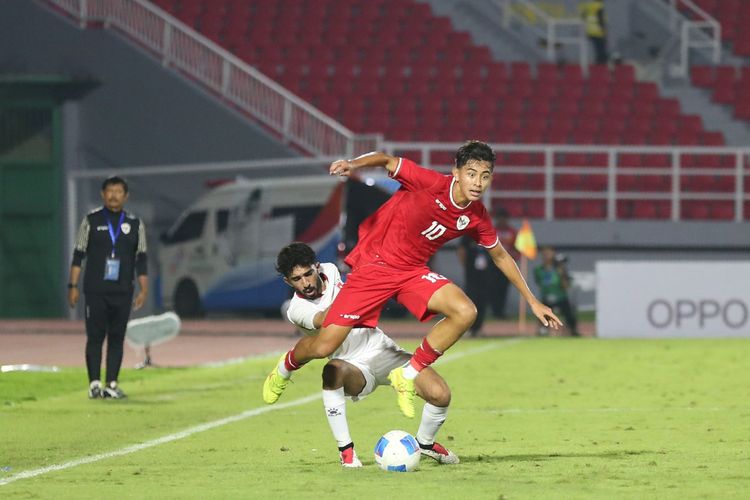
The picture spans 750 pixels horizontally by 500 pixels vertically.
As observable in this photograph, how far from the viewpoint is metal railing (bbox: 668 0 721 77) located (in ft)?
111

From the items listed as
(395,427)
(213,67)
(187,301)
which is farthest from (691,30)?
(395,427)

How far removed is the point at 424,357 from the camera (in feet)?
31.0

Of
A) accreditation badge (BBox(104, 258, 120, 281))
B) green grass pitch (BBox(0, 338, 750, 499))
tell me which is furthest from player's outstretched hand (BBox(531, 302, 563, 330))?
accreditation badge (BBox(104, 258, 120, 281))

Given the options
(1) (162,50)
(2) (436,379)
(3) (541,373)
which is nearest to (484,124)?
(1) (162,50)

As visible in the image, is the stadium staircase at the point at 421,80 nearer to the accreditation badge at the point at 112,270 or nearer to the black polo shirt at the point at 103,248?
the black polo shirt at the point at 103,248

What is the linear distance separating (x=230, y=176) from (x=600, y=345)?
421 inches

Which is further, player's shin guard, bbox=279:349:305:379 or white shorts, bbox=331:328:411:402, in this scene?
white shorts, bbox=331:328:411:402

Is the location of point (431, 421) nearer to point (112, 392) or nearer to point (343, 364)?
point (343, 364)

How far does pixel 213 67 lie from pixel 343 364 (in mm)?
21620

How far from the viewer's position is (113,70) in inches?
1220

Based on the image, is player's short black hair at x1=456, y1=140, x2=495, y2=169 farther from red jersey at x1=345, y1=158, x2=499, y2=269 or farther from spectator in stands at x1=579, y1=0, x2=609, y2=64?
spectator in stands at x1=579, y1=0, x2=609, y2=64

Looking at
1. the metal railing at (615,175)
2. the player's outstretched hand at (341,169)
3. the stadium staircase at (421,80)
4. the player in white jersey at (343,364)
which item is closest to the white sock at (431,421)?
the player in white jersey at (343,364)

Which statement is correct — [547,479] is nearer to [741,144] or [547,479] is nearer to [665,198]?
[665,198]

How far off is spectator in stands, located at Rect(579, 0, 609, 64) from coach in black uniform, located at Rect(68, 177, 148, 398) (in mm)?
21205
